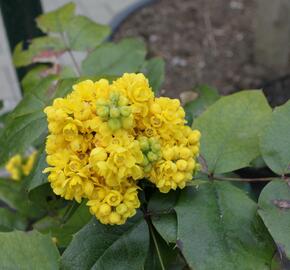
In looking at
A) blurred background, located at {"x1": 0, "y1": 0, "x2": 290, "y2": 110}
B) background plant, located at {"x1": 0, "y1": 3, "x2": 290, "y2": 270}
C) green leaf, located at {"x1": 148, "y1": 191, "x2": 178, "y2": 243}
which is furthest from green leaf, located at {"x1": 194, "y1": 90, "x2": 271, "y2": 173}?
blurred background, located at {"x1": 0, "y1": 0, "x2": 290, "y2": 110}

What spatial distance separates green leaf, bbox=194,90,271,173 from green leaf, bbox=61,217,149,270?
0.19 metres

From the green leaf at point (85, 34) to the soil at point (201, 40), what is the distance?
5.33 ft

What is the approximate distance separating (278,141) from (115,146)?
1.02 ft

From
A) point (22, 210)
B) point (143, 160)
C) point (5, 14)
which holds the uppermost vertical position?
point (143, 160)

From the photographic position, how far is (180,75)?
342cm

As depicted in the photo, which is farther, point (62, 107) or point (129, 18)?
point (129, 18)

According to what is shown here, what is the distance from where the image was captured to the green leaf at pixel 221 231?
873 mm

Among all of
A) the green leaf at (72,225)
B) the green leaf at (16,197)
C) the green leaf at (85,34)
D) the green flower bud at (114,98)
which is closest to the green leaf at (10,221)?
the green leaf at (16,197)

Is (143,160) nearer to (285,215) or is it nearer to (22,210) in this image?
(285,215)

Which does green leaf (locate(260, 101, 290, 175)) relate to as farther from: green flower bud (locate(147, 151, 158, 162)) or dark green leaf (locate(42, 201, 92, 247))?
dark green leaf (locate(42, 201, 92, 247))

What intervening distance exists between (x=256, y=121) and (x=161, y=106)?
0.26 m

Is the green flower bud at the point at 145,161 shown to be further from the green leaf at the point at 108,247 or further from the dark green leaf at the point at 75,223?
the dark green leaf at the point at 75,223

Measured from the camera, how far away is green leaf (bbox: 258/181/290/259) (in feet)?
2.87

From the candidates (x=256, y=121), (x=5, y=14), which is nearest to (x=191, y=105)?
(x=256, y=121)
